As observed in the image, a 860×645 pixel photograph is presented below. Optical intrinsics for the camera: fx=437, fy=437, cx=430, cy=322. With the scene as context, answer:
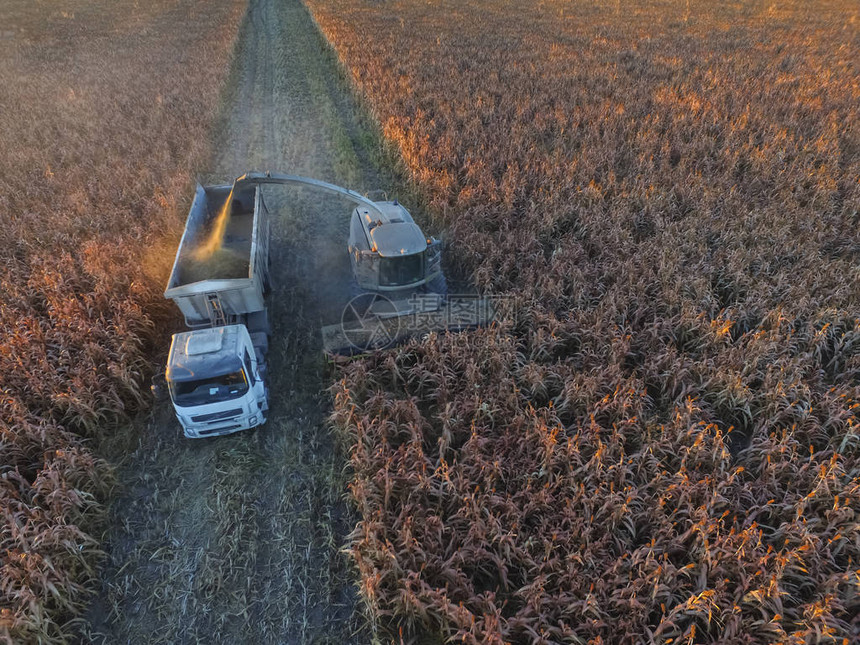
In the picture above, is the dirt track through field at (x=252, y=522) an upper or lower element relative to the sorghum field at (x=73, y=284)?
lower

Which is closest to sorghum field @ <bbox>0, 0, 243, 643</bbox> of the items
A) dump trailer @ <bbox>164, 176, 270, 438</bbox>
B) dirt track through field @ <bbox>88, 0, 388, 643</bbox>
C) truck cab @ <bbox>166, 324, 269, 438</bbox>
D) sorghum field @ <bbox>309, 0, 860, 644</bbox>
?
dirt track through field @ <bbox>88, 0, 388, 643</bbox>

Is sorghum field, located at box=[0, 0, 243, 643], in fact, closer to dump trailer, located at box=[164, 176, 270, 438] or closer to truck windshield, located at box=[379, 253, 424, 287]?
dump trailer, located at box=[164, 176, 270, 438]

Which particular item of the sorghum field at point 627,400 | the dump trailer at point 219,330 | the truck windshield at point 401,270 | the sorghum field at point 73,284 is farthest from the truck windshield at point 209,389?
the truck windshield at point 401,270

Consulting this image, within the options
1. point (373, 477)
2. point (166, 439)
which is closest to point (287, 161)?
point (166, 439)

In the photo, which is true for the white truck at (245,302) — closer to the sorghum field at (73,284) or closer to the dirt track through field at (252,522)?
the dirt track through field at (252,522)

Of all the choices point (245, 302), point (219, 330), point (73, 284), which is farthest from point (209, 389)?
point (73, 284)

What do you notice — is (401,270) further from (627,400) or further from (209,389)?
(627,400)

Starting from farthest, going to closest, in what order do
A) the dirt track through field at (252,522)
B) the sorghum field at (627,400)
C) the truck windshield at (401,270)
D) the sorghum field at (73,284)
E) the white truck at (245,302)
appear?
the truck windshield at (401,270) < the white truck at (245,302) < the sorghum field at (73,284) < the dirt track through field at (252,522) < the sorghum field at (627,400)

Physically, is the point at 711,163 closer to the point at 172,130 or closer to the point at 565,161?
the point at 565,161
